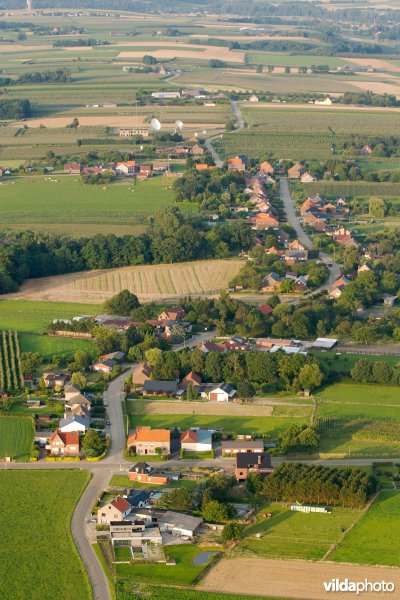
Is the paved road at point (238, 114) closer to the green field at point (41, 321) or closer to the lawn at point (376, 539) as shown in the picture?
the green field at point (41, 321)

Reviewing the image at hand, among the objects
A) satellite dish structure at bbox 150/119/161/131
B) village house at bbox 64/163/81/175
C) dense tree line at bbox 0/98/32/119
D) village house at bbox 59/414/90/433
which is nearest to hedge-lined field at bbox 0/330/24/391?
village house at bbox 59/414/90/433

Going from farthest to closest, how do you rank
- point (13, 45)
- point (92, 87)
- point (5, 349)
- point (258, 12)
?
point (258, 12) < point (13, 45) < point (92, 87) < point (5, 349)

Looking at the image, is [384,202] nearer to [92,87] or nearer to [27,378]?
[27,378]

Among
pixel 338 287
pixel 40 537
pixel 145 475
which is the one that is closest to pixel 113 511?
pixel 40 537

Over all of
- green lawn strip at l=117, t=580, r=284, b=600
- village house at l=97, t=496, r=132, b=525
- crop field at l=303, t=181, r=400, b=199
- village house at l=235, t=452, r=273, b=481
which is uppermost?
village house at l=97, t=496, r=132, b=525

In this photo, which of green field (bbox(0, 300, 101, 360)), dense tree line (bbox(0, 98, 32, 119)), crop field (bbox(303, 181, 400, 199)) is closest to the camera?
green field (bbox(0, 300, 101, 360))

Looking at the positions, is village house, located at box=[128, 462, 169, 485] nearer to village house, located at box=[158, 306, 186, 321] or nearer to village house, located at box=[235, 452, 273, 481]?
village house, located at box=[235, 452, 273, 481]

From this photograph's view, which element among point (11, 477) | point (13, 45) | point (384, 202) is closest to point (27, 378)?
point (11, 477)
